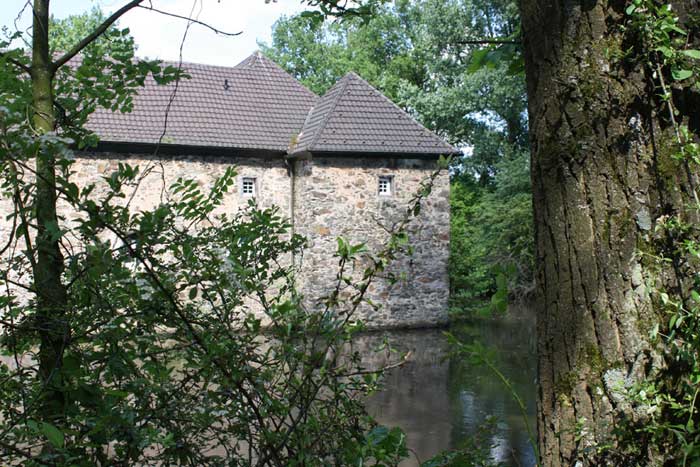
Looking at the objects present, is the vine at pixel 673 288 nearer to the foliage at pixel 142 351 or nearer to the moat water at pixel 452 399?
the foliage at pixel 142 351

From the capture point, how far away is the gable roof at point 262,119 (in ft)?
43.6

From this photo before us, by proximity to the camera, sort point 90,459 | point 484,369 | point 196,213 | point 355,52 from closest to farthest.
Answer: point 90,459
point 196,213
point 484,369
point 355,52

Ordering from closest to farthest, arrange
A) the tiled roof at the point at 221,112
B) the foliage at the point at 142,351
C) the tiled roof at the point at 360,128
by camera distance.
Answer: the foliage at the point at 142,351, the tiled roof at the point at 221,112, the tiled roof at the point at 360,128

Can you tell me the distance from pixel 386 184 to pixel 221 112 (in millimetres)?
3815

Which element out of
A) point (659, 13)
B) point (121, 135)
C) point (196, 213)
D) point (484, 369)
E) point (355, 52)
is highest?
point (355, 52)

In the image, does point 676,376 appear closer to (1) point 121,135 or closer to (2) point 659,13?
(2) point 659,13

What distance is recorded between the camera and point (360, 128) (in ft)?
45.8

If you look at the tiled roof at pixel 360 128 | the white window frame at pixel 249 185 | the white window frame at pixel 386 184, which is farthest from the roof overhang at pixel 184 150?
the white window frame at pixel 386 184

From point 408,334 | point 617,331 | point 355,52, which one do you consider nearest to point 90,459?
point 617,331

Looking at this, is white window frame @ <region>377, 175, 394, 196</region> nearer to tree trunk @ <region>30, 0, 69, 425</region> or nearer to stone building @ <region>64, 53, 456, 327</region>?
stone building @ <region>64, 53, 456, 327</region>

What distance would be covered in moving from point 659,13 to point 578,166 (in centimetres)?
33

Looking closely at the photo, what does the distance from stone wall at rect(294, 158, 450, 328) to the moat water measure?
41.9 inches

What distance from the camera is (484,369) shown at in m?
10.6

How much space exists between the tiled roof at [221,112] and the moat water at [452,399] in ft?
16.4
